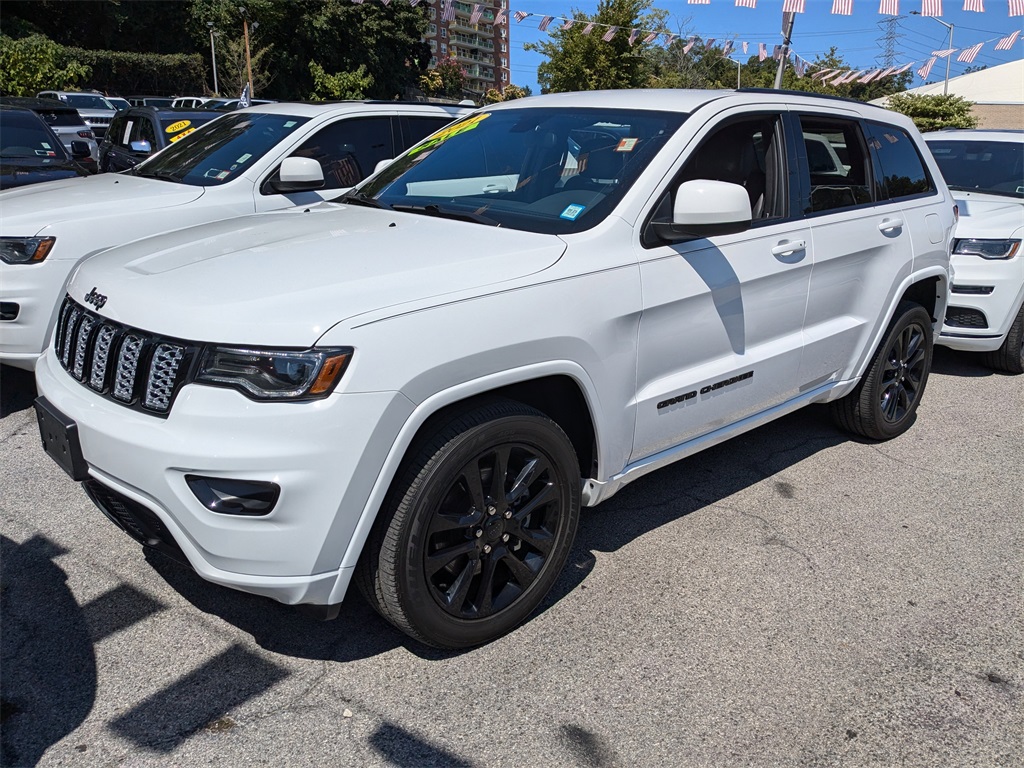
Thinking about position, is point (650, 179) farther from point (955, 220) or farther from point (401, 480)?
point (955, 220)

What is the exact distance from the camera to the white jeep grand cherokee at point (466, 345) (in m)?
2.40

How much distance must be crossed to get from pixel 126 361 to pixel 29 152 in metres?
6.69

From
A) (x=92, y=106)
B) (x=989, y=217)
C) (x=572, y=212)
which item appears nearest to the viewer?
(x=572, y=212)

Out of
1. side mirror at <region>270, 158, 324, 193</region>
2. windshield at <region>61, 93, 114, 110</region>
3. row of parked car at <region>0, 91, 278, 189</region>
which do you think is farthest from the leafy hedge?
side mirror at <region>270, 158, 324, 193</region>

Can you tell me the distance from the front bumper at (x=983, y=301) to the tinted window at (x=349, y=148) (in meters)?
4.28

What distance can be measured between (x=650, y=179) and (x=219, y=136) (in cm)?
417

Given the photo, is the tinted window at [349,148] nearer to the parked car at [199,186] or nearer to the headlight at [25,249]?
the parked car at [199,186]

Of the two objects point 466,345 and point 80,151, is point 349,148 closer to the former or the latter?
point 466,345

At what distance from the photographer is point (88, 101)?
25.3 meters

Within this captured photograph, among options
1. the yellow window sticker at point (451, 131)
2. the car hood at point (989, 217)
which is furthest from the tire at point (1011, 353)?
the yellow window sticker at point (451, 131)

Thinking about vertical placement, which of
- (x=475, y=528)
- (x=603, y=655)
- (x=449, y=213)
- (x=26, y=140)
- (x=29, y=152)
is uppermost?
(x=26, y=140)

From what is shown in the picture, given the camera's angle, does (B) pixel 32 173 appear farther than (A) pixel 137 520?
Yes

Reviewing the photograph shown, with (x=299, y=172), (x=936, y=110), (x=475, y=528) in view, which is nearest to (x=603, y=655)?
(x=475, y=528)

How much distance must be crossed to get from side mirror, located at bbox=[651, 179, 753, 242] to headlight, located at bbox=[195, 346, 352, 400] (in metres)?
1.40
